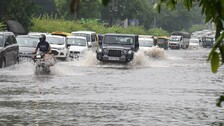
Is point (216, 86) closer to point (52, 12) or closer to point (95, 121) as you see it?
point (95, 121)

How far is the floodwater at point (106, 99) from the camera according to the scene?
1539cm

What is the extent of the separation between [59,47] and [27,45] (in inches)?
136

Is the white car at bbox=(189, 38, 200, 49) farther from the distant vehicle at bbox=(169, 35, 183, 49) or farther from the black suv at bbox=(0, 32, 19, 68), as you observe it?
the black suv at bbox=(0, 32, 19, 68)

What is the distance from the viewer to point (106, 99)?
2030 centimetres

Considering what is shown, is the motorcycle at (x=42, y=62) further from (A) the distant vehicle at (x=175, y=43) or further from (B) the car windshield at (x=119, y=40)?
(A) the distant vehicle at (x=175, y=43)

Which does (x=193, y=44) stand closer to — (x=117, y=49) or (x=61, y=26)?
(x=61, y=26)

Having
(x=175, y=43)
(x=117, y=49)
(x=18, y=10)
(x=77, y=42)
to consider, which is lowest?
(x=175, y=43)

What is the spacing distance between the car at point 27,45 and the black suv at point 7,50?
16.0ft

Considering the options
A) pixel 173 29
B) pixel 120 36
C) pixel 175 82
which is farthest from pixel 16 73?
pixel 173 29

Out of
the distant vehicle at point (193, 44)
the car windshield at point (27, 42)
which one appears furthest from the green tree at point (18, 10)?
the distant vehicle at point (193, 44)

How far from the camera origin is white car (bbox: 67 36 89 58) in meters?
47.1

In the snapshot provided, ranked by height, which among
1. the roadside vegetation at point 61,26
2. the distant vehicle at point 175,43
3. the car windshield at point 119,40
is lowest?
the distant vehicle at point 175,43

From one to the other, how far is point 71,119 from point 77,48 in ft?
105

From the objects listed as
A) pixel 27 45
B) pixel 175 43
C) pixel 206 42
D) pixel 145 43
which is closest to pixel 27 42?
pixel 27 45
